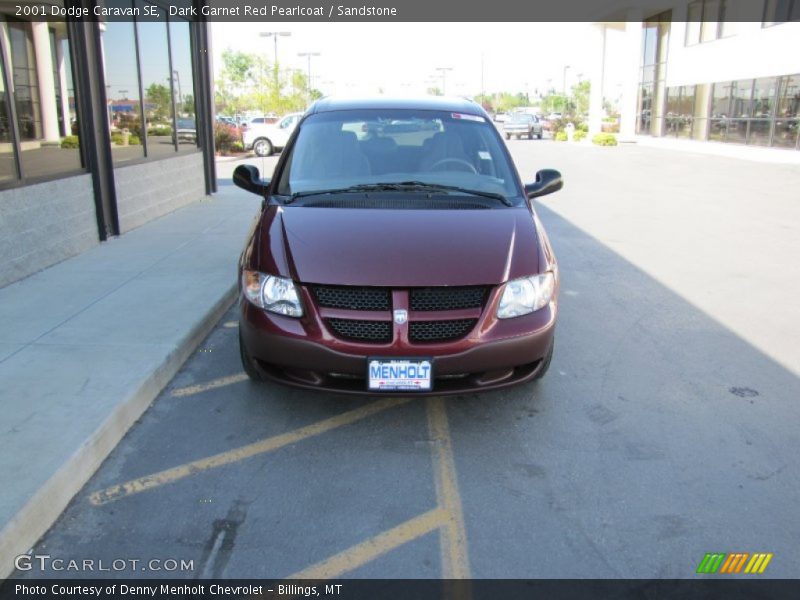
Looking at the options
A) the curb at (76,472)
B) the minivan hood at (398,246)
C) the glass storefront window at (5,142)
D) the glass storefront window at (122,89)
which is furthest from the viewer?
the glass storefront window at (122,89)

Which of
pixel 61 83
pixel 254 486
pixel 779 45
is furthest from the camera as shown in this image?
pixel 779 45

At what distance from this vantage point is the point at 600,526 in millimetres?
3049

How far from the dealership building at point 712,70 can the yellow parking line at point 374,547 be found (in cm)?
2452

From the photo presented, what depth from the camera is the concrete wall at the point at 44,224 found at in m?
6.26

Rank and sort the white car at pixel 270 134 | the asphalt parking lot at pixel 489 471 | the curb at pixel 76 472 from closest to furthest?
1. the curb at pixel 76 472
2. the asphalt parking lot at pixel 489 471
3. the white car at pixel 270 134

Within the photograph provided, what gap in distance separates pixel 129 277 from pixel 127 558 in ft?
14.2

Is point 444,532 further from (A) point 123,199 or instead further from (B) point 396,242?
(A) point 123,199

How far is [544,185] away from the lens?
5070mm

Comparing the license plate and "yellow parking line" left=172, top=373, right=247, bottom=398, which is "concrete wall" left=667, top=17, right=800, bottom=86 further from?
the license plate

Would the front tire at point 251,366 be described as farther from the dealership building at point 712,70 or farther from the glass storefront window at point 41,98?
the dealership building at point 712,70

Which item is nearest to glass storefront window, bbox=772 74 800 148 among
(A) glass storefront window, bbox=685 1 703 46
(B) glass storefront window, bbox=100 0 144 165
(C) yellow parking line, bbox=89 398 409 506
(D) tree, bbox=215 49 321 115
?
(A) glass storefront window, bbox=685 1 703 46

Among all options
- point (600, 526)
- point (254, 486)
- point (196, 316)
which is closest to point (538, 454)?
point (600, 526)

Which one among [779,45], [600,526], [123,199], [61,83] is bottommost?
[600,526]

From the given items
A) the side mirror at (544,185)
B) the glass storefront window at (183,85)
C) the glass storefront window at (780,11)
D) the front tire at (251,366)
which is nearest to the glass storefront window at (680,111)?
the glass storefront window at (780,11)
